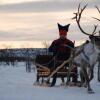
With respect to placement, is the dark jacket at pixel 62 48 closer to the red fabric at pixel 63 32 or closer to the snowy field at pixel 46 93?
the red fabric at pixel 63 32

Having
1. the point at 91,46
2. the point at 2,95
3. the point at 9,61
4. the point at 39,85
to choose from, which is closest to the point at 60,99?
the point at 2,95

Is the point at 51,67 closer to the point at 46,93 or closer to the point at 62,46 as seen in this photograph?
the point at 62,46

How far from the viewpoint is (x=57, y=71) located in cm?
1811

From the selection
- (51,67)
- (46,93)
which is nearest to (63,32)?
(51,67)

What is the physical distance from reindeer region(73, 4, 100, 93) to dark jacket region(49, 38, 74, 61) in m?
0.55

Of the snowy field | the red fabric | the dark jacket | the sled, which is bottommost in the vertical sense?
the snowy field

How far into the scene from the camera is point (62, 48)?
59.3 ft

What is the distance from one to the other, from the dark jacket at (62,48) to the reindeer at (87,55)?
0.55 m

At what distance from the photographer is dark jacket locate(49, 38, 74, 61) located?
59.2 feet

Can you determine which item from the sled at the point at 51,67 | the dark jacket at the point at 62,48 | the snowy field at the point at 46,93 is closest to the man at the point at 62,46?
the dark jacket at the point at 62,48

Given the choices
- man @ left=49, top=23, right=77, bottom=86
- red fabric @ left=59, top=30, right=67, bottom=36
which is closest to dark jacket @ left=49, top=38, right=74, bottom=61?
man @ left=49, top=23, right=77, bottom=86

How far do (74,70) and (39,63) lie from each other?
3.61 ft

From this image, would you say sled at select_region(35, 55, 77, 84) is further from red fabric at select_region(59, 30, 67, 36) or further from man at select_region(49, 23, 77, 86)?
red fabric at select_region(59, 30, 67, 36)

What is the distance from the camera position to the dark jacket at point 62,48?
59.2 ft
